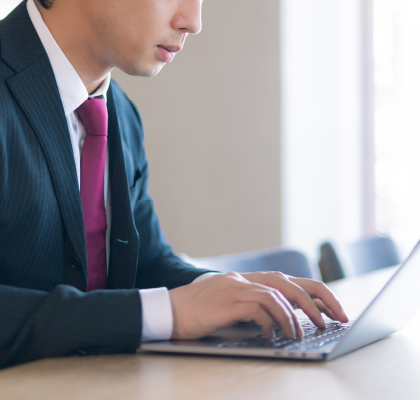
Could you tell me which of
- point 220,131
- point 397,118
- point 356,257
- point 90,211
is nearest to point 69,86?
point 90,211

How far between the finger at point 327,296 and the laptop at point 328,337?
4 cm

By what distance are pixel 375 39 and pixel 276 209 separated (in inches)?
56.6

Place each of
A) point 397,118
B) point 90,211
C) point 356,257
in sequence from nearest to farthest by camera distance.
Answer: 1. point 90,211
2. point 356,257
3. point 397,118

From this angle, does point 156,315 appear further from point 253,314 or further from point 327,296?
point 327,296

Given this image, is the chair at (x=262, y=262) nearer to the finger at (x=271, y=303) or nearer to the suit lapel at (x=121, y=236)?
Result: the suit lapel at (x=121, y=236)

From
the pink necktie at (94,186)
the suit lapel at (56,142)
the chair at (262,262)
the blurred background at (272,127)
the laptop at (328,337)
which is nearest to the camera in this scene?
the laptop at (328,337)

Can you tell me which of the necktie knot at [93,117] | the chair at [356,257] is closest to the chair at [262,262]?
the chair at [356,257]

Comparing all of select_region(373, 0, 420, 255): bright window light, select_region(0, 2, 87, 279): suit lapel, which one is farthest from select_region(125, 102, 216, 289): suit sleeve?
select_region(373, 0, 420, 255): bright window light

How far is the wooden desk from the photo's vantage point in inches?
23.9

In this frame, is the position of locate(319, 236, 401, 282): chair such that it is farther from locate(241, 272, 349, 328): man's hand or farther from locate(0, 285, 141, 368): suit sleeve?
locate(0, 285, 141, 368): suit sleeve

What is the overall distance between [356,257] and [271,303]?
5.63 ft

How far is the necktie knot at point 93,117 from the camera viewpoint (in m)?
1.25

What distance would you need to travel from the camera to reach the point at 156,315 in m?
0.78

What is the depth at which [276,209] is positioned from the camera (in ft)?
12.6
